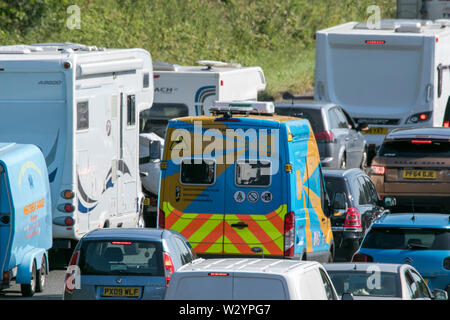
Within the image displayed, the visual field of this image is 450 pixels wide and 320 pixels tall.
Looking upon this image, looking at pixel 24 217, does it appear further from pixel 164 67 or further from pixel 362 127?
pixel 362 127

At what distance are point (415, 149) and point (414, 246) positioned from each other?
24.8ft

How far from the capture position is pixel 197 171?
1520 cm

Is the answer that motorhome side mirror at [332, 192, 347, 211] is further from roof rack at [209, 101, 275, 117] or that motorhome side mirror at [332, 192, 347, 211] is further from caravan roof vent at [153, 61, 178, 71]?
caravan roof vent at [153, 61, 178, 71]

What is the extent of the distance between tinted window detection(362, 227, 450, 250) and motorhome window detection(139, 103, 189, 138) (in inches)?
405

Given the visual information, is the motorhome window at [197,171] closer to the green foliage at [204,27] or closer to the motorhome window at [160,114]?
the motorhome window at [160,114]

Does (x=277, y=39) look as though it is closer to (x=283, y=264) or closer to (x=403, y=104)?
(x=403, y=104)

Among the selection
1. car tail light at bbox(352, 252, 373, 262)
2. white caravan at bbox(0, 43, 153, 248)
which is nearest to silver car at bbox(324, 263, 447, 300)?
car tail light at bbox(352, 252, 373, 262)

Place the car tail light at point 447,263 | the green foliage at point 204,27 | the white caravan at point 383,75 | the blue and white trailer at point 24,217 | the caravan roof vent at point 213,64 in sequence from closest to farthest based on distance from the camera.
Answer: the car tail light at point 447,263, the blue and white trailer at point 24,217, the caravan roof vent at point 213,64, the white caravan at point 383,75, the green foliage at point 204,27

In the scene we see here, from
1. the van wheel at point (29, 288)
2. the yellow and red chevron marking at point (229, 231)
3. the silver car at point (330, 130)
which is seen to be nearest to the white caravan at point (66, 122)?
the van wheel at point (29, 288)

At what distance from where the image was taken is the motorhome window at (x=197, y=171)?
596 inches

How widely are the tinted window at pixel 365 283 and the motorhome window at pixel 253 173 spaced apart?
3.18m

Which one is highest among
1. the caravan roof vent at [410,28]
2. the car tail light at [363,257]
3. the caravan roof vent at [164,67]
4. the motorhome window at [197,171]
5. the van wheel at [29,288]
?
the caravan roof vent at [410,28]

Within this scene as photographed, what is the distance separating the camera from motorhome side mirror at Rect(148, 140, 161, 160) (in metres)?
21.6
